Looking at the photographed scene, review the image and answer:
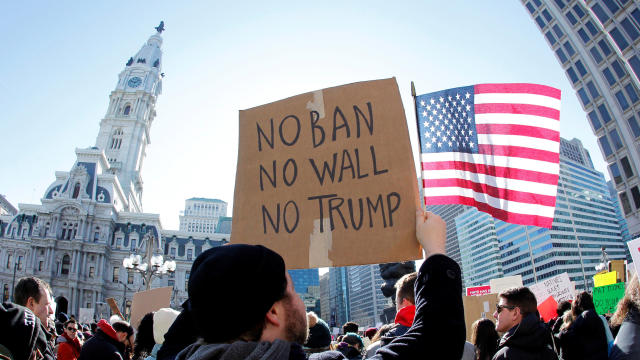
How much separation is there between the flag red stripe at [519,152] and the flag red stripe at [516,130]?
5.1 inches

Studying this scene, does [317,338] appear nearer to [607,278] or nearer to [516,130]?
[516,130]

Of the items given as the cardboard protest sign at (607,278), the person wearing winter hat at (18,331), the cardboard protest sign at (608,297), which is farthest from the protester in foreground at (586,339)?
the person wearing winter hat at (18,331)

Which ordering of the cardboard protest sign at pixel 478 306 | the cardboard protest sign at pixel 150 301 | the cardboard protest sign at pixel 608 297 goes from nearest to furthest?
the cardboard protest sign at pixel 608 297 → the cardboard protest sign at pixel 150 301 → the cardboard protest sign at pixel 478 306

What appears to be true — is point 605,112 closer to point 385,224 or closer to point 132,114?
point 385,224

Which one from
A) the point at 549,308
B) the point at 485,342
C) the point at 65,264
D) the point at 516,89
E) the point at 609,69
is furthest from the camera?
the point at 65,264

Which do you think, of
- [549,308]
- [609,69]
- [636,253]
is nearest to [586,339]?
[636,253]

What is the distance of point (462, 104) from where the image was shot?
3627 millimetres

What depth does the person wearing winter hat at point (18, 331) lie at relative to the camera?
2.73 m

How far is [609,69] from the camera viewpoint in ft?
106

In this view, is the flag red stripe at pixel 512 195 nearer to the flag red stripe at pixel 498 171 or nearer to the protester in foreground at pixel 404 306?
the flag red stripe at pixel 498 171

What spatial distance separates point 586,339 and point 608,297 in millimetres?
1593

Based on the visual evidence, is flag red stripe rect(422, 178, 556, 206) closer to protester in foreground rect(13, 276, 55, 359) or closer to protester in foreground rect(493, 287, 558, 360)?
protester in foreground rect(493, 287, 558, 360)

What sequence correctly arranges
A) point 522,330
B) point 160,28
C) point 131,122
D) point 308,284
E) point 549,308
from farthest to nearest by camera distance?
1. point 308,284
2. point 160,28
3. point 131,122
4. point 549,308
5. point 522,330

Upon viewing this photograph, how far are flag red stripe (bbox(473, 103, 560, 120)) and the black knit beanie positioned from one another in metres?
2.90
